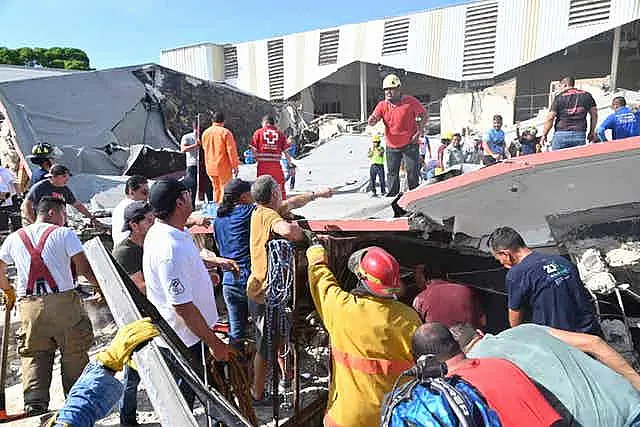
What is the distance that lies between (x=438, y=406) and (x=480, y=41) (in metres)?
22.5

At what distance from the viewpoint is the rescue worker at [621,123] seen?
6.26 m

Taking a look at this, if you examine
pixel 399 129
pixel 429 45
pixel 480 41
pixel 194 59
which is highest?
pixel 194 59

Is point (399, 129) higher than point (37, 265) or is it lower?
higher

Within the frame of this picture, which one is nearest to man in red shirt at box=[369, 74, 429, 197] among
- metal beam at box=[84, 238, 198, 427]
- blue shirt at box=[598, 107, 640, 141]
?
blue shirt at box=[598, 107, 640, 141]

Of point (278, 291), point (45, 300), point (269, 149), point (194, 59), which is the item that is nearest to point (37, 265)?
point (45, 300)

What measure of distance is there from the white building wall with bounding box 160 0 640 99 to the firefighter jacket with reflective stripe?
20.0m

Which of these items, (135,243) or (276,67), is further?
Answer: (276,67)

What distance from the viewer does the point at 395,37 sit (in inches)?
934

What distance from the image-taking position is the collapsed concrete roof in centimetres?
1127

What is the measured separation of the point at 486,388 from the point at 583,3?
21.3 meters

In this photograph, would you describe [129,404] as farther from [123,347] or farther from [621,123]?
[621,123]

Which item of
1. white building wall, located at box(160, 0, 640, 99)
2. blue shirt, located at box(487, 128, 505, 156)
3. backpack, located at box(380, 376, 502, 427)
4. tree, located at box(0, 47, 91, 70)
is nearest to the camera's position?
backpack, located at box(380, 376, 502, 427)

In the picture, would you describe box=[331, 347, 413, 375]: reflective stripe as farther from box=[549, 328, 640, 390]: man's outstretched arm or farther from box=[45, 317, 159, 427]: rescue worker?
box=[45, 317, 159, 427]: rescue worker

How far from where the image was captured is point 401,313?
2.37m
